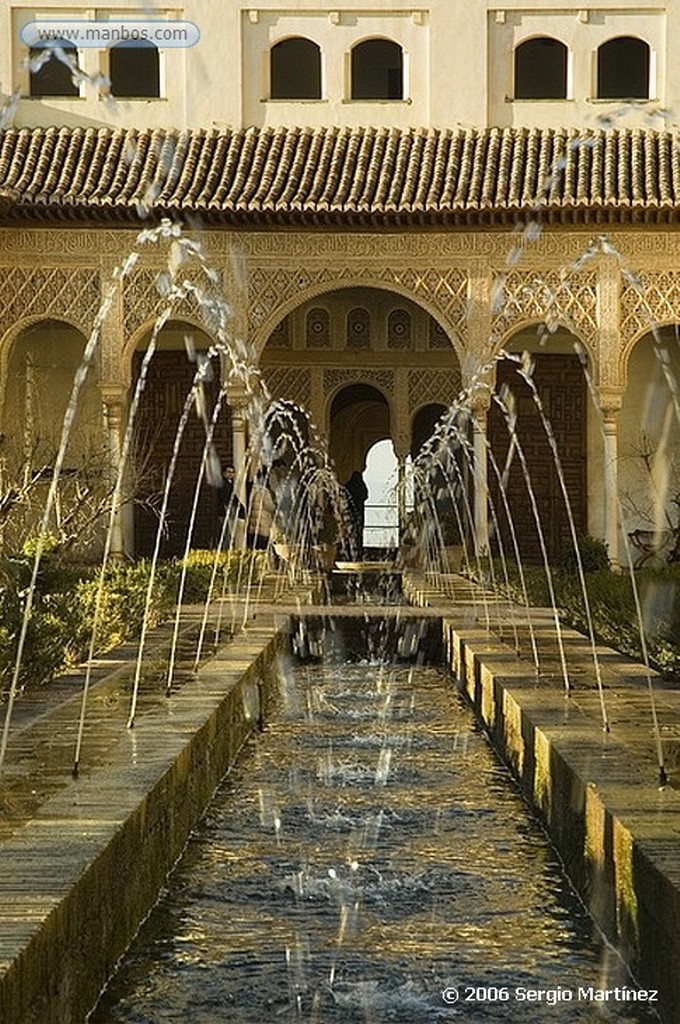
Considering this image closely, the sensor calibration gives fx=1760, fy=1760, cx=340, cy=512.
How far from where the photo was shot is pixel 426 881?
16.9ft

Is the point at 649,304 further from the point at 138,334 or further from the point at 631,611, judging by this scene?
the point at 631,611

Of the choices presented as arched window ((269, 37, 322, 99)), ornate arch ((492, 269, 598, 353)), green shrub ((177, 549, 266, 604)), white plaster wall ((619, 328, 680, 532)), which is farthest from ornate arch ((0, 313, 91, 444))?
white plaster wall ((619, 328, 680, 532))

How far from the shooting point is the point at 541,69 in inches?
856

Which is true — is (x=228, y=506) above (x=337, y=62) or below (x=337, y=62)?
below

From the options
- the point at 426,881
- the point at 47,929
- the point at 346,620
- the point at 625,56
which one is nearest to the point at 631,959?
the point at 426,881

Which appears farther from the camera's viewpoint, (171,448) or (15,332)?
(171,448)

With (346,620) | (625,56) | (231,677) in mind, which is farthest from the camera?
(625,56)

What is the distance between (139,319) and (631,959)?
1636 centimetres

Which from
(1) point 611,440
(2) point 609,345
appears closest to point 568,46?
(2) point 609,345

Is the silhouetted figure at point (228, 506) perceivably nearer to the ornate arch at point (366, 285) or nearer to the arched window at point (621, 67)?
the ornate arch at point (366, 285)

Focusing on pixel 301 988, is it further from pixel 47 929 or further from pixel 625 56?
pixel 625 56

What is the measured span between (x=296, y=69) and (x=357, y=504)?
8.19 metres

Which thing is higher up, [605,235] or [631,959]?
[605,235]

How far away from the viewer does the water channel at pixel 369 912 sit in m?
3.99
